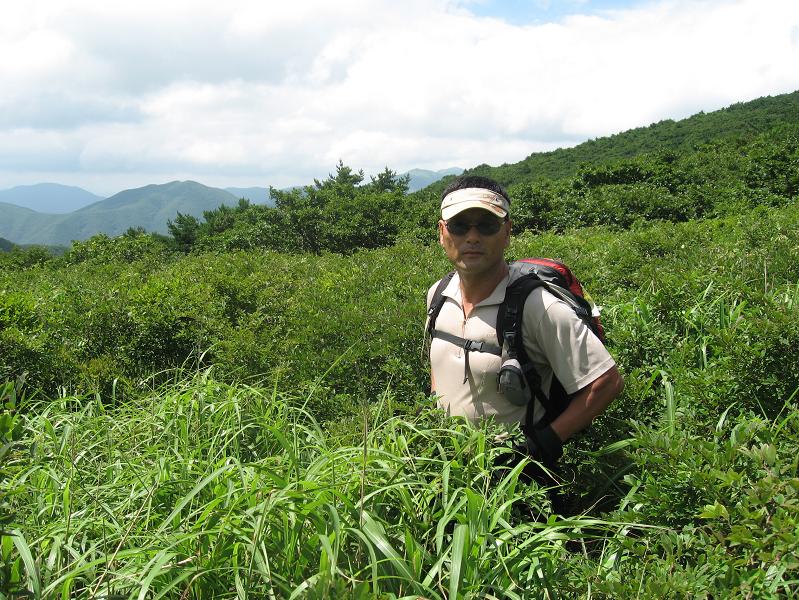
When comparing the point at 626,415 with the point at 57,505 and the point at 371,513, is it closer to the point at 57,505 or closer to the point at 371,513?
the point at 371,513

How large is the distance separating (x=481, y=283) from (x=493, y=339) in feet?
0.89

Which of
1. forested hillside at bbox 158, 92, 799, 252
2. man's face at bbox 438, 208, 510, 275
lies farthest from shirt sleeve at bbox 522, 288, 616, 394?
forested hillside at bbox 158, 92, 799, 252

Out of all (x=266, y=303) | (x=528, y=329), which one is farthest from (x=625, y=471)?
(x=266, y=303)

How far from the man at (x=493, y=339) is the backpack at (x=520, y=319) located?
3cm

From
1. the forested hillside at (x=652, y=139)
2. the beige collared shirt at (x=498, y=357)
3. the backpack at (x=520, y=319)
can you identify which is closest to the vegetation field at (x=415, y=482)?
the beige collared shirt at (x=498, y=357)

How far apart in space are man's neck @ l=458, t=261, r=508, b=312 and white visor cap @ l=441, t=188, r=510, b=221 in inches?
9.6

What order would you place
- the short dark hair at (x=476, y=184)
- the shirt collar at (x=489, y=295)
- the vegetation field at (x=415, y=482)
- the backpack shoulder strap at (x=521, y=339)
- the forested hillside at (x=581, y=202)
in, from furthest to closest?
the forested hillside at (x=581, y=202) → the short dark hair at (x=476, y=184) → the shirt collar at (x=489, y=295) → the backpack shoulder strap at (x=521, y=339) → the vegetation field at (x=415, y=482)

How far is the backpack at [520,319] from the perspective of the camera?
7.71ft

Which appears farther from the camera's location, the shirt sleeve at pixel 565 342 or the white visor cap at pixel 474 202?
the white visor cap at pixel 474 202

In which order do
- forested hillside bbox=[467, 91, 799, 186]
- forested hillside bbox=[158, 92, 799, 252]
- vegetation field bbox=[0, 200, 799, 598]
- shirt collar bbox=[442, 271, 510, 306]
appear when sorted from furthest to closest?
forested hillside bbox=[467, 91, 799, 186], forested hillside bbox=[158, 92, 799, 252], shirt collar bbox=[442, 271, 510, 306], vegetation field bbox=[0, 200, 799, 598]

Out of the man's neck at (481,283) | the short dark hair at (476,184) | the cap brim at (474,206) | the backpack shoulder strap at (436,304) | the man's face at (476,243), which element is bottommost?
the backpack shoulder strap at (436,304)

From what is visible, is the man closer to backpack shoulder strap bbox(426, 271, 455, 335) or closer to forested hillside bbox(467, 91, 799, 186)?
backpack shoulder strap bbox(426, 271, 455, 335)

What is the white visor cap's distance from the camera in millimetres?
2520

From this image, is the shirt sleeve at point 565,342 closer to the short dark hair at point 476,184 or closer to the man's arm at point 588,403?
the man's arm at point 588,403
